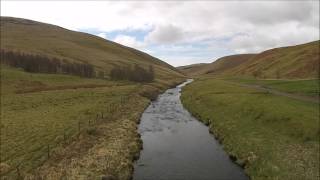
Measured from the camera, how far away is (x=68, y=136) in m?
43.1

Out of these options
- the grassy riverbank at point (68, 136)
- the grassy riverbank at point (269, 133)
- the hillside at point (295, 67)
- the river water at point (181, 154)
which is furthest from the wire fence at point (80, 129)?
the hillside at point (295, 67)

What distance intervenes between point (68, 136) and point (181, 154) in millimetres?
12915

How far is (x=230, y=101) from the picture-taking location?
68812 millimetres

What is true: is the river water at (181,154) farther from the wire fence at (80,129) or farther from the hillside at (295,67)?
the hillside at (295,67)

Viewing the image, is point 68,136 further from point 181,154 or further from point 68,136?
point 181,154

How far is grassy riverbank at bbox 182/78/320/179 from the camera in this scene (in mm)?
32500

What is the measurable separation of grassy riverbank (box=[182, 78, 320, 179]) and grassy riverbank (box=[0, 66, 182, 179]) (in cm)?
1101

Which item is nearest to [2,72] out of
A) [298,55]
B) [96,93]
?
[96,93]

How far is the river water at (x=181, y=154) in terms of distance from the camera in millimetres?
33375

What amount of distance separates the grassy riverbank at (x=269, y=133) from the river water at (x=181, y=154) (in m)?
1.52

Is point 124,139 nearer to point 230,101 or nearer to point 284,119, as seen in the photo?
point 284,119

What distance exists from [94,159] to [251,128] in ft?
71.9

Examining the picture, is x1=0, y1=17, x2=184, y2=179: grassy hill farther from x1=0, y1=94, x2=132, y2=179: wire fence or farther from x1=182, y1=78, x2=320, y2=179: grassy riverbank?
x1=182, y1=78, x2=320, y2=179: grassy riverbank

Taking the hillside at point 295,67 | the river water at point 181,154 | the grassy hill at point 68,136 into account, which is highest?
the hillside at point 295,67
